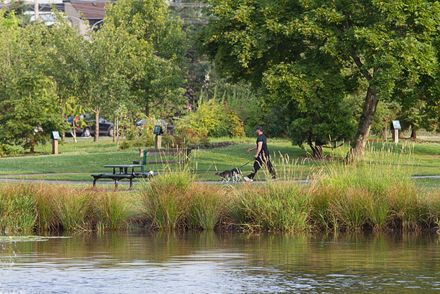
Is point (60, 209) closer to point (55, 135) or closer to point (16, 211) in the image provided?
point (16, 211)

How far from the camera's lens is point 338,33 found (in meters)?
24.0

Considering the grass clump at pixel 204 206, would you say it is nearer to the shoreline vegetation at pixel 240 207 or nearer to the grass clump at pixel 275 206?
the shoreline vegetation at pixel 240 207

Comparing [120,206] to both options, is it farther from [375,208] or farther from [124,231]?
[375,208]

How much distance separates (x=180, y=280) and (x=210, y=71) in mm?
55192

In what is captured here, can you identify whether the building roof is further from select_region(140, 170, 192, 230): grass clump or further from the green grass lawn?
select_region(140, 170, 192, 230): grass clump

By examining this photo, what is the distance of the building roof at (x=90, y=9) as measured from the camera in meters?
84.9

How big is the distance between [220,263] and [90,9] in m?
80.9

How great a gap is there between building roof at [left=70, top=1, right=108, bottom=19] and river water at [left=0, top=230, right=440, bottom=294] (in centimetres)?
7551

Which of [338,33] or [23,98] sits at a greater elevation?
[338,33]

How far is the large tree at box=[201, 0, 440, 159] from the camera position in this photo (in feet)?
73.5

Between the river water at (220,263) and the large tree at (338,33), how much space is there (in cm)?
1064

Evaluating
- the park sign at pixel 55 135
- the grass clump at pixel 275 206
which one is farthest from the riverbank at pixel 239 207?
the park sign at pixel 55 135

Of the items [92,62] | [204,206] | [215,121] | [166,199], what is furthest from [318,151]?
[166,199]

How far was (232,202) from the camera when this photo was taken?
13.8 m
